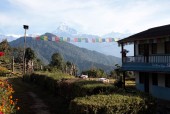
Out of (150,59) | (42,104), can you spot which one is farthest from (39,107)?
(150,59)

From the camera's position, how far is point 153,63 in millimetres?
26625

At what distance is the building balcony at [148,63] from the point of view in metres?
25.0

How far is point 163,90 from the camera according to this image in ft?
89.5

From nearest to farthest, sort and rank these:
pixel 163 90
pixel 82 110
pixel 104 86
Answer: pixel 82 110
pixel 104 86
pixel 163 90

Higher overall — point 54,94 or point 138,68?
point 138,68

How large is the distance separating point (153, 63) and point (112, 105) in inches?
666

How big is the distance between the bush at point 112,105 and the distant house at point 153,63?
13648 millimetres

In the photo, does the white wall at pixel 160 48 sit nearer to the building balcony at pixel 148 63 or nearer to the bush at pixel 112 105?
the building balcony at pixel 148 63

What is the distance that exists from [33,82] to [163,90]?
13.1 m

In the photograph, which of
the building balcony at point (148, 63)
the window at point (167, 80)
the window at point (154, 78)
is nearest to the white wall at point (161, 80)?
the window at point (167, 80)

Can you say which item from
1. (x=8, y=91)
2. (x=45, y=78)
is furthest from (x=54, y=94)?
(x=8, y=91)

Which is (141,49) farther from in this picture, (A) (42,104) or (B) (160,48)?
(A) (42,104)

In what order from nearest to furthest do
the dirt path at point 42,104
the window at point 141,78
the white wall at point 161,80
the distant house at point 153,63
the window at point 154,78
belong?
the dirt path at point 42,104, the distant house at point 153,63, the white wall at point 161,80, the window at point 154,78, the window at point 141,78

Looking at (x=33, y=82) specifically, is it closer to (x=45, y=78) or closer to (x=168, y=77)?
(x=45, y=78)
